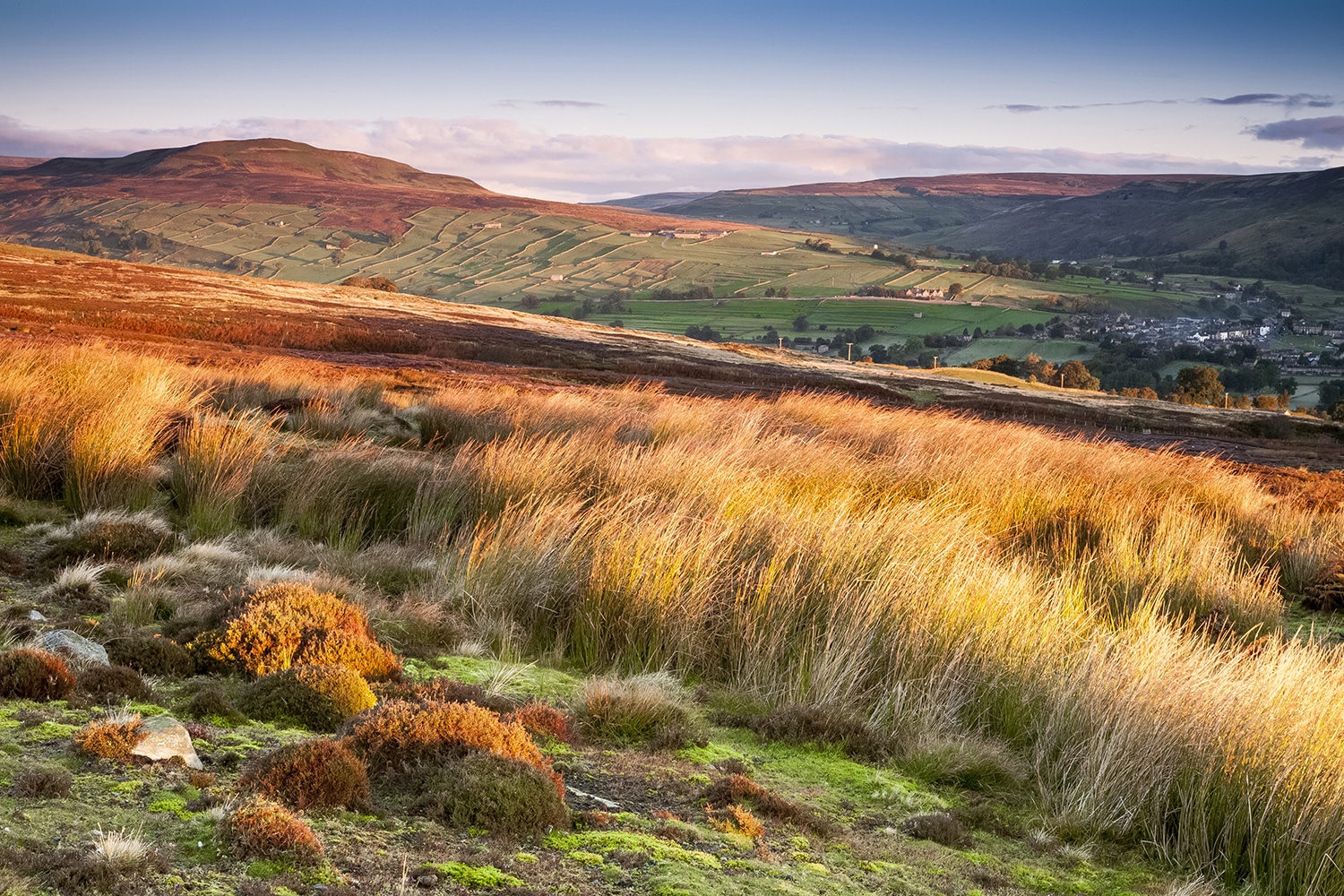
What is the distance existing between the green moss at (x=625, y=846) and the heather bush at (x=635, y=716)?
115 centimetres

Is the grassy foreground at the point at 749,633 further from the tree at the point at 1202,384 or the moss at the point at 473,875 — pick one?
the tree at the point at 1202,384

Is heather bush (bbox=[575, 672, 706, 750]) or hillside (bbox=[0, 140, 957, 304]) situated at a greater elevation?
hillside (bbox=[0, 140, 957, 304])

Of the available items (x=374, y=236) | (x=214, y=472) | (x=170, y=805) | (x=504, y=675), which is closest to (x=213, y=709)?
(x=170, y=805)

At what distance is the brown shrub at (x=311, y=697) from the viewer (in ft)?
15.8

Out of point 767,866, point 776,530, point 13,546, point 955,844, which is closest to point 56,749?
point 767,866

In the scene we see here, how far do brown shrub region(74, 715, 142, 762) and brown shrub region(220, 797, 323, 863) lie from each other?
83 centimetres

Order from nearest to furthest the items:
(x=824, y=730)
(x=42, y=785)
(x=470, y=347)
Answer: (x=42, y=785)
(x=824, y=730)
(x=470, y=347)

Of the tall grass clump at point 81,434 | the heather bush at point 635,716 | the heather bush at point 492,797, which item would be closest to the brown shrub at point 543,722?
the heather bush at point 635,716

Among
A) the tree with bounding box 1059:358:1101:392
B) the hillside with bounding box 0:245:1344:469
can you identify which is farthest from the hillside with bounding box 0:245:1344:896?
the tree with bounding box 1059:358:1101:392

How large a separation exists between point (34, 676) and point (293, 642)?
126cm

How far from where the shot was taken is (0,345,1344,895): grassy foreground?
3.98m

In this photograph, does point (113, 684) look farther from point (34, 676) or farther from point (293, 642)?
point (293, 642)

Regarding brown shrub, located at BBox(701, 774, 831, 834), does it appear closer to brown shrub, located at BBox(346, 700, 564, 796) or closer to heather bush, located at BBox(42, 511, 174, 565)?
brown shrub, located at BBox(346, 700, 564, 796)

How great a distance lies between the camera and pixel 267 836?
10.7 feet
